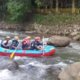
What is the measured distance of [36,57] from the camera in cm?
1780

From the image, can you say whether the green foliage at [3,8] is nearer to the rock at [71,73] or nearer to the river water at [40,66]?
the river water at [40,66]

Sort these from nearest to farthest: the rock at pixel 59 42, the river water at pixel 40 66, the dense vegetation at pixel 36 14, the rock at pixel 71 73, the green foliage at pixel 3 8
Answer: the rock at pixel 71 73 < the river water at pixel 40 66 < the rock at pixel 59 42 < the dense vegetation at pixel 36 14 < the green foliage at pixel 3 8

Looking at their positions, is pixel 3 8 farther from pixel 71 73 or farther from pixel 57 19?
pixel 71 73

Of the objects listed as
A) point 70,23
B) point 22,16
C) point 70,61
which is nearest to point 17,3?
point 22,16

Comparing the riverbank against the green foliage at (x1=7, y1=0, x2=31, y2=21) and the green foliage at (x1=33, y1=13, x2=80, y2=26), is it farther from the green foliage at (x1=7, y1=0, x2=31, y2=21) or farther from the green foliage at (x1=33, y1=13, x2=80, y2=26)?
the green foliage at (x1=7, y1=0, x2=31, y2=21)

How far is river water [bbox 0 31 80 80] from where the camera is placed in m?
13.7

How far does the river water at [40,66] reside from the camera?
13.7 m

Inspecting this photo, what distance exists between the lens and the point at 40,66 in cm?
1550

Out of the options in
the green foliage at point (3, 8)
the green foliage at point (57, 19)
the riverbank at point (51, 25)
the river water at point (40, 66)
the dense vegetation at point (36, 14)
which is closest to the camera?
the river water at point (40, 66)

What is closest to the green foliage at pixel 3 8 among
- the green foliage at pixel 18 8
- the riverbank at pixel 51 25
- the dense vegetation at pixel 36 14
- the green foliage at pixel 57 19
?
the dense vegetation at pixel 36 14

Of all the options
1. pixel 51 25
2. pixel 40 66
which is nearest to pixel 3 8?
pixel 51 25

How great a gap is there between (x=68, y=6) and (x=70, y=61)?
1925cm

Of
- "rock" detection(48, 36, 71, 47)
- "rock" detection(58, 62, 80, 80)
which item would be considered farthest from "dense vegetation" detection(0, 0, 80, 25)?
"rock" detection(58, 62, 80, 80)

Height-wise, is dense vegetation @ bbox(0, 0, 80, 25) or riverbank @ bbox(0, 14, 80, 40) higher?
dense vegetation @ bbox(0, 0, 80, 25)
